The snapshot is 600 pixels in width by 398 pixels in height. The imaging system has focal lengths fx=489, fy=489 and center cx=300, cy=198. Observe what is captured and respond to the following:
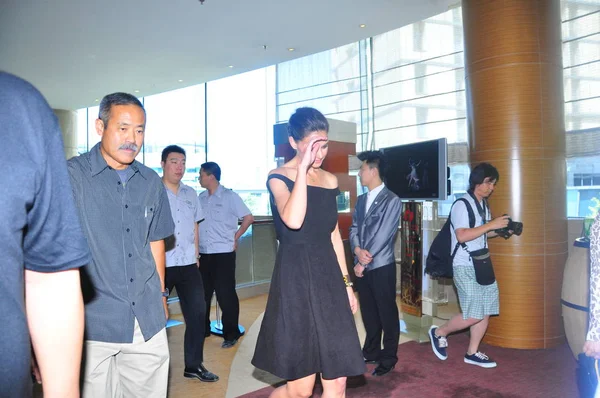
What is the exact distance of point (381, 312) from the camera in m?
4.13

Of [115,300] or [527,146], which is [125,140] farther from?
[527,146]

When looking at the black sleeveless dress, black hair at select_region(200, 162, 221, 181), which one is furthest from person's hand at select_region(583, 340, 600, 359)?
black hair at select_region(200, 162, 221, 181)

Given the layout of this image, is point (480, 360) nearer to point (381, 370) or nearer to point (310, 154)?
point (381, 370)

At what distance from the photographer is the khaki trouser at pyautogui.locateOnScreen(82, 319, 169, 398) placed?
2004 mm

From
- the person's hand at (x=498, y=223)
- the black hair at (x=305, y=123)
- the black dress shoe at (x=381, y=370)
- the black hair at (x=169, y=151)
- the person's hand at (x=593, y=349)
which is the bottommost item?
the black dress shoe at (x=381, y=370)

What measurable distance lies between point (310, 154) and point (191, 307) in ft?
6.59

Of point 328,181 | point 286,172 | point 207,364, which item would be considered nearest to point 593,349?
point 328,181

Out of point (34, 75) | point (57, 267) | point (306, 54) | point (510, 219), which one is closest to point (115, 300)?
point (57, 267)

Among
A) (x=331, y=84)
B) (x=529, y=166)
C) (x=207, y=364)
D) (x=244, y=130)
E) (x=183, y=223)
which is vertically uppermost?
(x=331, y=84)

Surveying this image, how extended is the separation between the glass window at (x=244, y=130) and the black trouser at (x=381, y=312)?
6455mm

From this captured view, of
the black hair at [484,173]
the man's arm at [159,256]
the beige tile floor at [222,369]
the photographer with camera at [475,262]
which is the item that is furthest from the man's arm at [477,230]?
the man's arm at [159,256]

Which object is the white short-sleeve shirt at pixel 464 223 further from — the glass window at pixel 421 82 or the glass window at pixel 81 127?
the glass window at pixel 81 127

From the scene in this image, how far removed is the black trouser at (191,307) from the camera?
3.74 metres

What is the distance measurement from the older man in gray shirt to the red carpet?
1.54m
